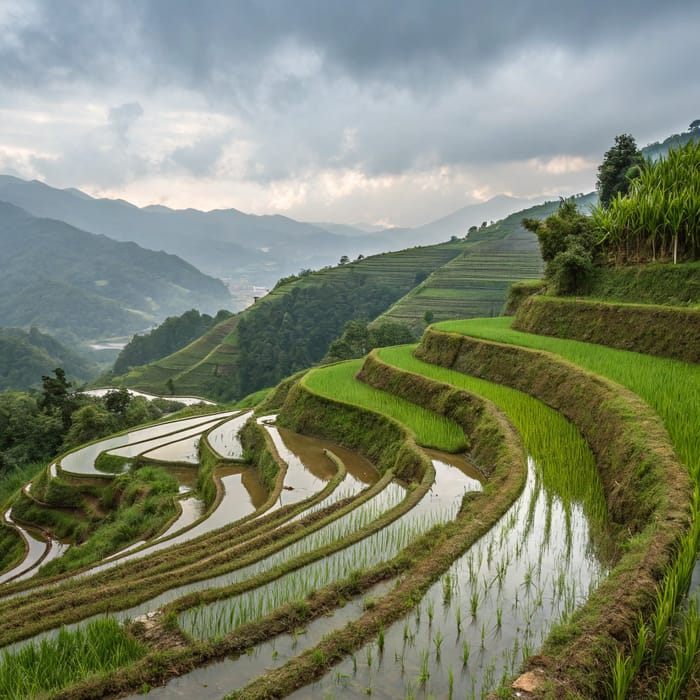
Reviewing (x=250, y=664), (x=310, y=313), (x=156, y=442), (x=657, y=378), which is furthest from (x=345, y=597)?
(x=310, y=313)

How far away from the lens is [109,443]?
20.2m

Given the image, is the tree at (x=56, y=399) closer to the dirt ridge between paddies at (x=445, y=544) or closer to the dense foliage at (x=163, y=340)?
the dirt ridge between paddies at (x=445, y=544)

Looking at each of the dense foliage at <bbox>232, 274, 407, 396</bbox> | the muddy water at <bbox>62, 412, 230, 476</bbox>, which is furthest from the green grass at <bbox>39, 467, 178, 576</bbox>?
the dense foliage at <bbox>232, 274, 407, 396</bbox>

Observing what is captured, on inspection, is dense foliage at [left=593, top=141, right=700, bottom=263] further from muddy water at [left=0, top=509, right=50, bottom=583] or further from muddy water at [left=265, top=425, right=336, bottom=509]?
muddy water at [left=0, top=509, right=50, bottom=583]

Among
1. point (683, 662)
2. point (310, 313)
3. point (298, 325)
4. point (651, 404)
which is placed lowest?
point (298, 325)

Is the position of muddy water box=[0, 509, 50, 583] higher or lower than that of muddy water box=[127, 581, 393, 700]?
lower

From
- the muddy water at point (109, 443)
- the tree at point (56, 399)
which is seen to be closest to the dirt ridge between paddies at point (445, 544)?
the muddy water at point (109, 443)

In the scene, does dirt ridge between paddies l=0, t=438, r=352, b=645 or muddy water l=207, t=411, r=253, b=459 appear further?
muddy water l=207, t=411, r=253, b=459

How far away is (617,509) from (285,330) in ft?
220

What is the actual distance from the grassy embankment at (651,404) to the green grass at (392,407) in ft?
8.02

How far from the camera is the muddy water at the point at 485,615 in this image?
Answer: 3.56 meters

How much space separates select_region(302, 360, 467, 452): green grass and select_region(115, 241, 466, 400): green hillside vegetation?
4632 cm

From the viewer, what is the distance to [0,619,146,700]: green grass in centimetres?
378

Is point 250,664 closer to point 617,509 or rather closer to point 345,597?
point 345,597
